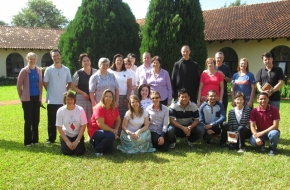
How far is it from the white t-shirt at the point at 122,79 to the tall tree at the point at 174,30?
7900 mm

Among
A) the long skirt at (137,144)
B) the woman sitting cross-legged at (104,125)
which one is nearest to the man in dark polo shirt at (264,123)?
the long skirt at (137,144)

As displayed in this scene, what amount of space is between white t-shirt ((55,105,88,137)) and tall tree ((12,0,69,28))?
61141 mm

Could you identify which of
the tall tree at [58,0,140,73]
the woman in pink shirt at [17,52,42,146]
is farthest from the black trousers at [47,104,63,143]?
the tall tree at [58,0,140,73]

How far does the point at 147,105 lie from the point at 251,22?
13635mm

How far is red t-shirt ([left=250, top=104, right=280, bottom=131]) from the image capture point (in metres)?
5.11

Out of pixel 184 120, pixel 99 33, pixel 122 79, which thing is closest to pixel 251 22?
pixel 99 33

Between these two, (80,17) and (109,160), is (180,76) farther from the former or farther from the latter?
(80,17)

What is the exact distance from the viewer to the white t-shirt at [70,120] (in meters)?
5.10

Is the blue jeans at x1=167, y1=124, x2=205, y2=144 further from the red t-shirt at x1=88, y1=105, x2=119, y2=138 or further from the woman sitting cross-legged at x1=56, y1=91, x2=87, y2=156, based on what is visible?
the woman sitting cross-legged at x1=56, y1=91, x2=87, y2=156

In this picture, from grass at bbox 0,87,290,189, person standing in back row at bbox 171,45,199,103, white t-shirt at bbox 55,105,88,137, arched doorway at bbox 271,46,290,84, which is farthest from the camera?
arched doorway at bbox 271,46,290,84

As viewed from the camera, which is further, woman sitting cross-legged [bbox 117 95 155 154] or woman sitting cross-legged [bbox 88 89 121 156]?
woman sitting cross-legged [bbox 117 95 155 154]

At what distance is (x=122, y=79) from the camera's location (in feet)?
19.1

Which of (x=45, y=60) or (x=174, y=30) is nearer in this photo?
(x=174, y=30)

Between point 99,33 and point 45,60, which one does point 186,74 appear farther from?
point 45,60
